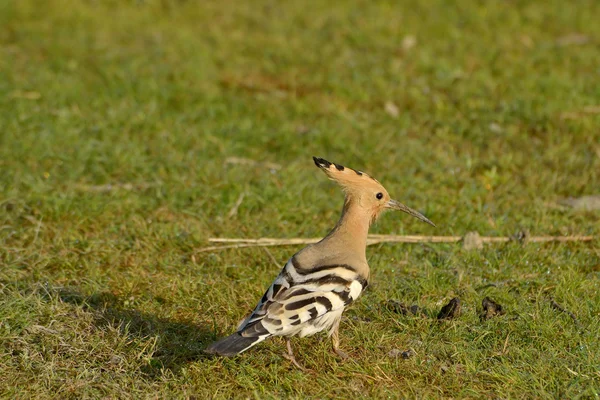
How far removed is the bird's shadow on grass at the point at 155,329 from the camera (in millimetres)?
3623

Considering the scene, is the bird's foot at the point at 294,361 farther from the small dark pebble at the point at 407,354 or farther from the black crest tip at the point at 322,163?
the black crest tip at the point at 322,163

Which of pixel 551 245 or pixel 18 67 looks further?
pixel 18 67

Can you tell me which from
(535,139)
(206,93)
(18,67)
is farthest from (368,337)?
(18,67)

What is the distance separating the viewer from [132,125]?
6.16m

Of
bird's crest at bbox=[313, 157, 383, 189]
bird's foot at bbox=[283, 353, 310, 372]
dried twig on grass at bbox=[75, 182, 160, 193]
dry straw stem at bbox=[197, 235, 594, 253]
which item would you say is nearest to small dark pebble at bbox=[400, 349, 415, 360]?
bird's foot at bbox=[283, 353, 310, 372]

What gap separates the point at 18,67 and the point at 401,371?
4.79 meters

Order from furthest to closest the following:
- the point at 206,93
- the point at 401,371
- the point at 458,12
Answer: the point at 458,12, the point at 206,93, the point at 401,371

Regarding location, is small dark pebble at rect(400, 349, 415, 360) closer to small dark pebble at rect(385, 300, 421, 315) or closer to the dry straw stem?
small dark pebble at rect(385, 300, 421, 315)

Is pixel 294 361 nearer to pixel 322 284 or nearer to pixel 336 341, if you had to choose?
pixel 336 341

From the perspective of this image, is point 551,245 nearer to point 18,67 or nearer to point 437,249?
point 437,249

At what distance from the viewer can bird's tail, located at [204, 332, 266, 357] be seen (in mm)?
3209

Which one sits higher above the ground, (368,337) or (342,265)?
(342,265)

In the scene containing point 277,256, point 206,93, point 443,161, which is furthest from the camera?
point 206,93

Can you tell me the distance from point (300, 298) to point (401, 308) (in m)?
0.72
